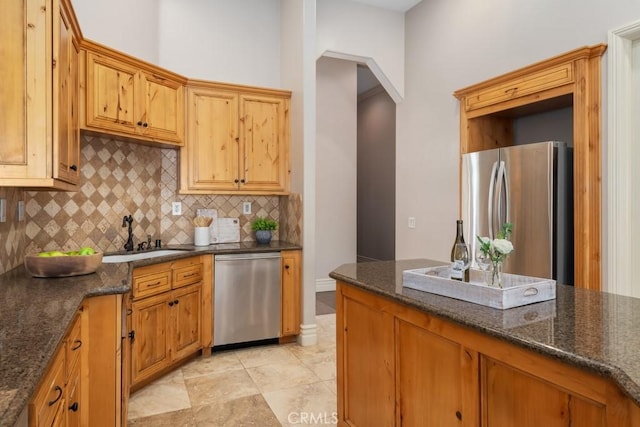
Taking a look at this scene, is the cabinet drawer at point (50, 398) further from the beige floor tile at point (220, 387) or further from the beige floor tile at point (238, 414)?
the beige floor tile at point (220, 387)

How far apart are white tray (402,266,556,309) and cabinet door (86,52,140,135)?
2436 millimetres

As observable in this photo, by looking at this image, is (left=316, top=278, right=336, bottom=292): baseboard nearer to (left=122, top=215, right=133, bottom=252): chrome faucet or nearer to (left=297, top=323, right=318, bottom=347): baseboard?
(left=297, top=323, right=318, bottom=347): baseboard

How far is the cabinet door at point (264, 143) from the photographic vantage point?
3.97 m

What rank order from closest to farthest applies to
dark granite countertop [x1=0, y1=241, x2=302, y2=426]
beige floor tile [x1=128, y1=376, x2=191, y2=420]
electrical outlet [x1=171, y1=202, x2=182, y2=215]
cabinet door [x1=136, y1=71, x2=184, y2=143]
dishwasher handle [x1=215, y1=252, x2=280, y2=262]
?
dark granite countertop [x1=0, y1=241, x2=302, y2=426] → beige floor tile [x1=128, y1=376, x2=191, y2=420] → cabinet door [x1=136, y1=71, x2=184, y2=143] → dishwasher handle [x1=215, y1=252, x2=280, y2=262] → electrical outlet [x1=171, y1=202, x2=182, y2=215]

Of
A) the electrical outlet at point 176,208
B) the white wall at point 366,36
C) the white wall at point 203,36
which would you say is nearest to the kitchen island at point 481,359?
the electrical outlet at point 176,208

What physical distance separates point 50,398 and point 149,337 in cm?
183

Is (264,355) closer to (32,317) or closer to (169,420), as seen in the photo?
(169,420)

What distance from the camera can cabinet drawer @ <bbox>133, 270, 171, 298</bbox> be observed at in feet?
9.43

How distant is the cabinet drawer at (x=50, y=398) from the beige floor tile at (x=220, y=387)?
57.2 inches

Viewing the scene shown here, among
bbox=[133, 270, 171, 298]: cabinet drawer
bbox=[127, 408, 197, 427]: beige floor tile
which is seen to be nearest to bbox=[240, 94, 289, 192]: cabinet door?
bbox=[133, 270, 171, 298]: cabinet drawer

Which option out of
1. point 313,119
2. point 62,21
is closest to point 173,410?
point 62,21

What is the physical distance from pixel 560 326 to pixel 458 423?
497 millimetres

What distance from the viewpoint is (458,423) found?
1.48m

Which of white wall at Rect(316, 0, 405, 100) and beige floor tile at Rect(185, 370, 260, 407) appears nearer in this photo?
beige floor tile at Rect(185, 370, 260, 407)
